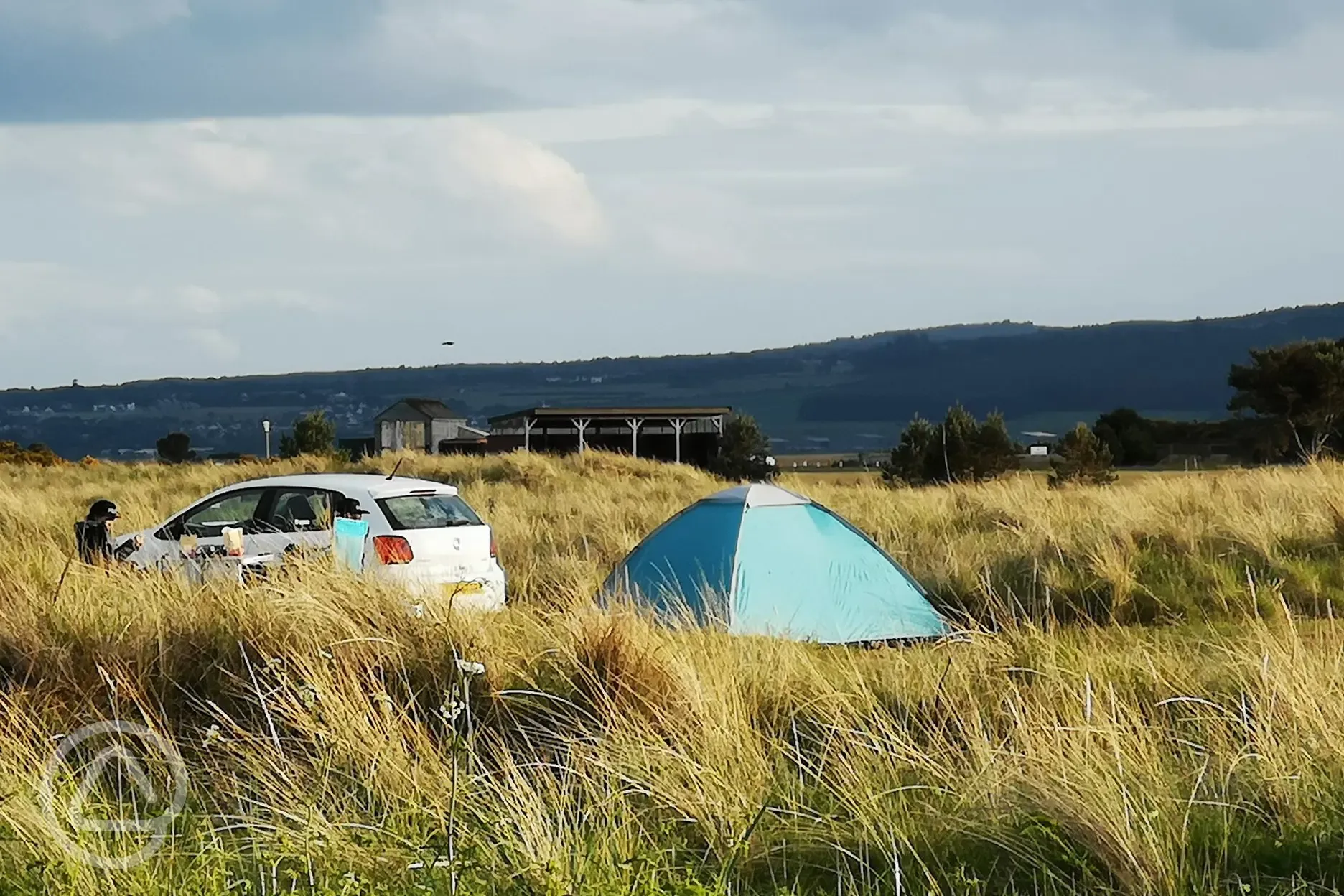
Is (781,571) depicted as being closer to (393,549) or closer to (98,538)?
(393,549)

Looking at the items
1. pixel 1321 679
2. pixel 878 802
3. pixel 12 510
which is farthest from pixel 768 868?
pixel 12 510

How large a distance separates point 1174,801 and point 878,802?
3.51 ft

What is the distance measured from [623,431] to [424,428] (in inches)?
1231

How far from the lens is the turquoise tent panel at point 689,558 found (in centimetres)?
1276

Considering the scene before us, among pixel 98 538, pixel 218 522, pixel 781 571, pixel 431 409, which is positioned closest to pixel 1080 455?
pixel 218 522

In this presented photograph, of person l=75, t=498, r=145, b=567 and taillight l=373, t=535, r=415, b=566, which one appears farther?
taillight l=373, t=535, r=415, b=566

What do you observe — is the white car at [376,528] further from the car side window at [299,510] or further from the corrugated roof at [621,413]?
the corrugated roof at [621,413]

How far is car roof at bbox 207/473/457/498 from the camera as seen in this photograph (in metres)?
14.2

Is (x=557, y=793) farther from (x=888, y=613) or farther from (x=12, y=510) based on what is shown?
(x=12, y=510)

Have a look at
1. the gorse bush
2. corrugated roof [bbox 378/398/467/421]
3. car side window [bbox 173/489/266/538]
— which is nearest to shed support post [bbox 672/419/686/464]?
the gorse bush

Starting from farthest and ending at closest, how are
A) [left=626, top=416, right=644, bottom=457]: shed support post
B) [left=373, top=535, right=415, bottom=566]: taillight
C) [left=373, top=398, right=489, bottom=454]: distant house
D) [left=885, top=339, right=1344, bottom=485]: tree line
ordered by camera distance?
[left=373, top=398, right=489, bottom=454]: distant house → [left=626, top=416, right=644, bottom=457]: shed support post → [left=885, top=339, right=1344, bottom=485]: tree line → [left=373, top=535, right=415, bottom=566]: taillight

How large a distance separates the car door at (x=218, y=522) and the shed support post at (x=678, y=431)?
59.6m

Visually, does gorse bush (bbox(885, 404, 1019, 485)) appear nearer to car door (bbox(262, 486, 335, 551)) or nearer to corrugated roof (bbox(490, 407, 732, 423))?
corrugated roof (bbox(490, 407, 732, 423))

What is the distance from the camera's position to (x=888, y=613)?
12742 millimetres
